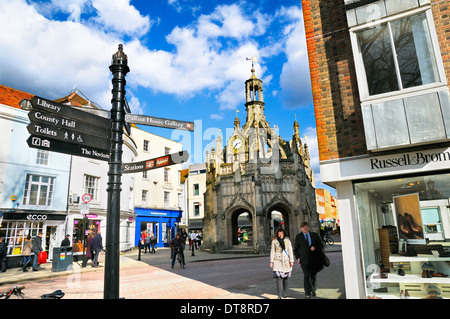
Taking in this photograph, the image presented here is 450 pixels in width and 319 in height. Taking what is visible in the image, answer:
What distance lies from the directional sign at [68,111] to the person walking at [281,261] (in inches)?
175

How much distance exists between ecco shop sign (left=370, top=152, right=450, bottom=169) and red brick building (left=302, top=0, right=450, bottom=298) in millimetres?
16

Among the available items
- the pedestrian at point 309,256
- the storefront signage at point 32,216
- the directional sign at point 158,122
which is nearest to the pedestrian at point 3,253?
the storefront signage at point 32,216

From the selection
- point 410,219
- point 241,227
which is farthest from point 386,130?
point 241,227

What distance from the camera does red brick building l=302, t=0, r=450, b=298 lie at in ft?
18.3

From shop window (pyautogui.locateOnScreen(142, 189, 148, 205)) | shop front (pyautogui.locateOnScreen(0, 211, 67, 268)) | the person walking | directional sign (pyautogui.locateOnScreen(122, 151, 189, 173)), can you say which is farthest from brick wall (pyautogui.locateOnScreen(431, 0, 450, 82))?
shop window (pyautogui.locateOnScreen(142, 189, 148, 205))

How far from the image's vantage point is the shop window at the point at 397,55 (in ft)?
19.2

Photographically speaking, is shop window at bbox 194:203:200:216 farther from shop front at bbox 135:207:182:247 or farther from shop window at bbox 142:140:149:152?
shop window at bbox 142:140:149:152

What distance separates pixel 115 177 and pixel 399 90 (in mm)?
5654

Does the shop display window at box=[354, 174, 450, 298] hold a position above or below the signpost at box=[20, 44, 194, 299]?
below

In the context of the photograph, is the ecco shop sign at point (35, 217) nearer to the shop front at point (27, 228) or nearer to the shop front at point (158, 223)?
the shop front at point (27, 228)

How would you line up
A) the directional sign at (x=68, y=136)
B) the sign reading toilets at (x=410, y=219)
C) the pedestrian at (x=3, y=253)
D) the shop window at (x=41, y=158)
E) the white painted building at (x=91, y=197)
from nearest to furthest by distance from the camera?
1. the directional sign at (x=68, y=136)
2. the sign reading toilets at (x=410, y=219)
3. the pedestrian at (x=3, y=253)
4. the shop window at (x=41, y=158)
5. the white painted building at (x=91, y=197)

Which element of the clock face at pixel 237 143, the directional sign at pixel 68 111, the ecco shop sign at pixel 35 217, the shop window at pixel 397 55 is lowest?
the ecco shop sign at pixel 35 217

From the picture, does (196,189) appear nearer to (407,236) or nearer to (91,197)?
(91,197)

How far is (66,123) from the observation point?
4242mm
